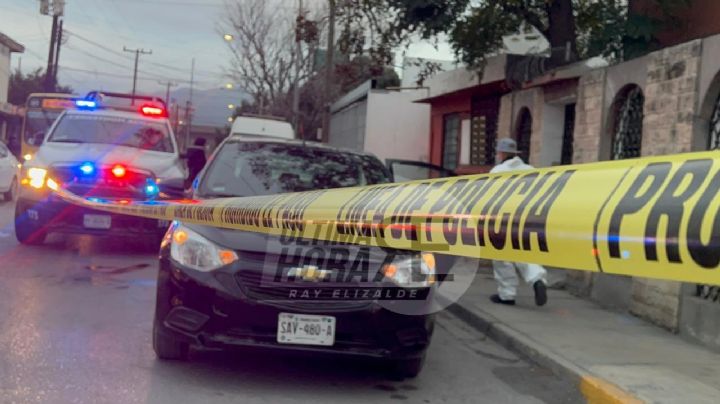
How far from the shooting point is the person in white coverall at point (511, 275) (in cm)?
759

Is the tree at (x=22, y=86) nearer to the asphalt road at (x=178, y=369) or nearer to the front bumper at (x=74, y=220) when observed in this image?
the front bumper at (x=74, y=220)

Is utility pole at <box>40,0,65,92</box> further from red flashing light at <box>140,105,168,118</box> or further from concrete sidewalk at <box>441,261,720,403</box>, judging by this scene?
concrete sidewalk at <box>441,261,720,403</box>

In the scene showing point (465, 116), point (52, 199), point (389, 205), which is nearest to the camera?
point (389, 205)

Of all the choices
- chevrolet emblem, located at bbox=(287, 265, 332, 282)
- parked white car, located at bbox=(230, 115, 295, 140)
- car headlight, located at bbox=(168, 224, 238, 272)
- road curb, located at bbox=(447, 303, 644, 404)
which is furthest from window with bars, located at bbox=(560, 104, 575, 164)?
parked white car, located at bbox=(230, 115, 295, 140)

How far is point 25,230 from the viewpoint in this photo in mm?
9945

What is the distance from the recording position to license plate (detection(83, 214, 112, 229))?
9242 millimetres

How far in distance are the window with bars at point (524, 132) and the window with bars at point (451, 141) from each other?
4969 millimetres

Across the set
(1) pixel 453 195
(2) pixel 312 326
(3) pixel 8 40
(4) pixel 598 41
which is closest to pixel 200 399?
(2) pixel 312 326

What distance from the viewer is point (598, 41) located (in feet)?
32.5

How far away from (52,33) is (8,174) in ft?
78.0

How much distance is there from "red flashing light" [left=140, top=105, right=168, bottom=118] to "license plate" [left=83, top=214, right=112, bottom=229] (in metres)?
3.14

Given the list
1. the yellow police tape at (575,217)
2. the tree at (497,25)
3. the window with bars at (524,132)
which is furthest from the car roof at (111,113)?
the yellow police tape at (575,217)

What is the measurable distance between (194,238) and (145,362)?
1.00 meters

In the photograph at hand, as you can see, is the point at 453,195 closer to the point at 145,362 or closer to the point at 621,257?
the point at 621,257
